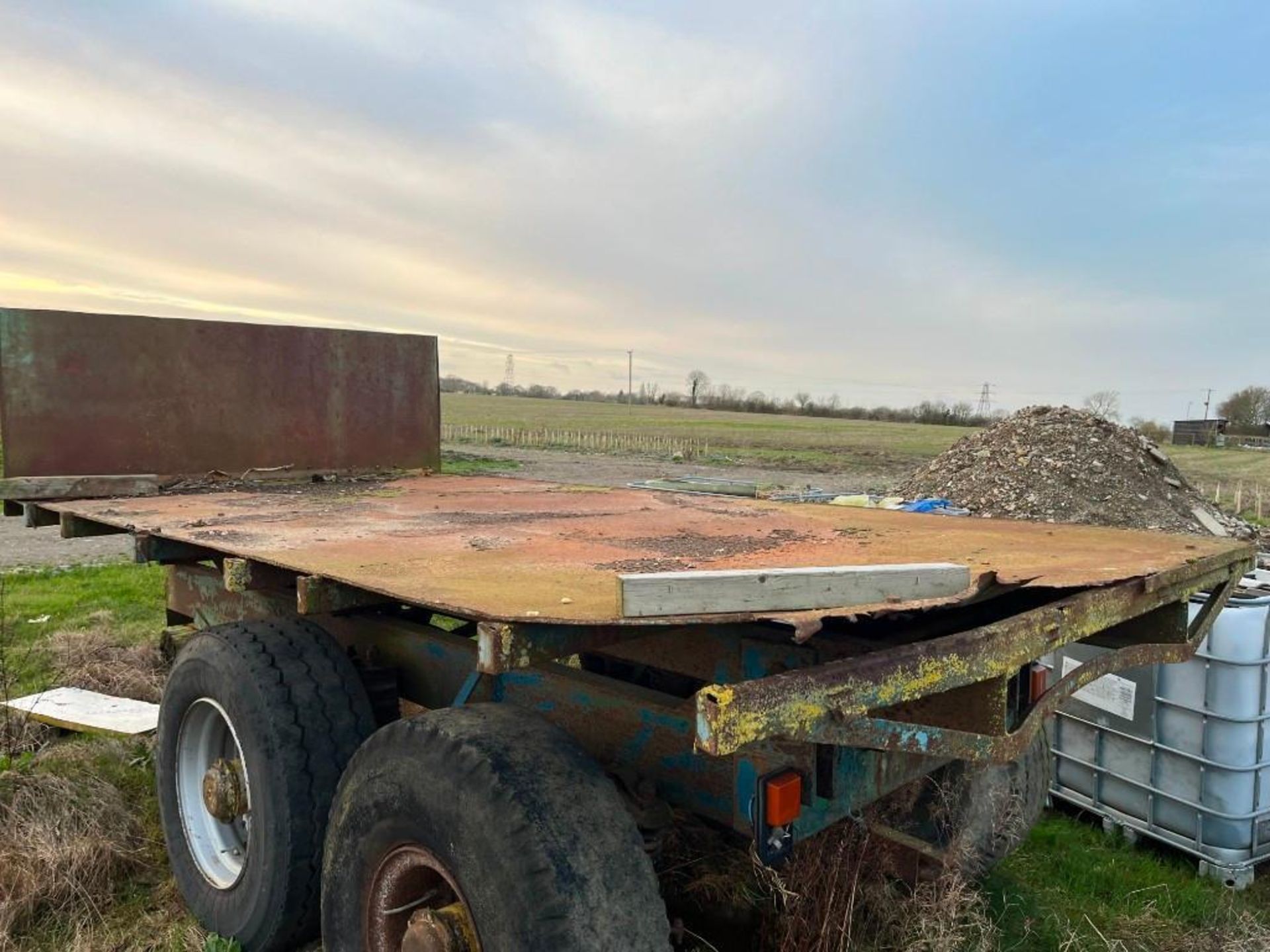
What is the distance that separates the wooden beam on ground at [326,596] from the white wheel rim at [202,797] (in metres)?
1.22

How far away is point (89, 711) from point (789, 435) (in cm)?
5681

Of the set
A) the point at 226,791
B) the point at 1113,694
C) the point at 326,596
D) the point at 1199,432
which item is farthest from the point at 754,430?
the point at 326,596

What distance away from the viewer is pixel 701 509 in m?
4.28

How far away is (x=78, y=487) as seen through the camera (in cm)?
457

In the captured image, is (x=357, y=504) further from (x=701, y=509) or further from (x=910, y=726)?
(x=910, y=726)

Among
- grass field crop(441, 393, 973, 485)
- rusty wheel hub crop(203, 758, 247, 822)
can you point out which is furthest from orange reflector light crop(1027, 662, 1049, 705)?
grass field crop(441, 393, 973, 485)

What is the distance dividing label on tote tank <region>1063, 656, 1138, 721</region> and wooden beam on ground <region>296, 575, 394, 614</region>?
3.31 metres

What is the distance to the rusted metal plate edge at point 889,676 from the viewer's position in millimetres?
1479

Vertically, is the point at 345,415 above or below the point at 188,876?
above

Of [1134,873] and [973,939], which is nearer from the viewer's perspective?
[973,939]

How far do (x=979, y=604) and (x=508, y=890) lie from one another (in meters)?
1.63

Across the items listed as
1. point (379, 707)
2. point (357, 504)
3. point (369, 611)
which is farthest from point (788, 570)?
point (357, 504)

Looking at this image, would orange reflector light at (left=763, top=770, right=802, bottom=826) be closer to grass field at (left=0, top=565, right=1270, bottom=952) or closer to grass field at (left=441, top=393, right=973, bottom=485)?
grass field at (left=0, top=565, right=1270, bottom=952)

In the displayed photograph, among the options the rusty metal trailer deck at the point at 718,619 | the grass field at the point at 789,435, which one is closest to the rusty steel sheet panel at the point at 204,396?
the rusty metal trailer deck at the point at 718,619
